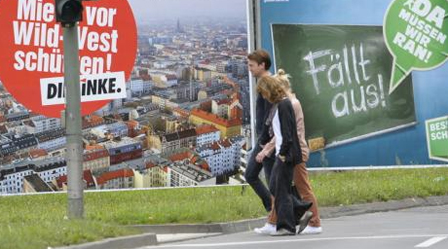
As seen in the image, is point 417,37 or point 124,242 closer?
point 124,242

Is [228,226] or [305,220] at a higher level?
[305,220]

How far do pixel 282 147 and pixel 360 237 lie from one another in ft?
4.07

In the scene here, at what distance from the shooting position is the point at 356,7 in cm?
1978

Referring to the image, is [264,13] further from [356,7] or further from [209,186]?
[209,186]

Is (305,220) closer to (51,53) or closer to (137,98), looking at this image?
(137,98)

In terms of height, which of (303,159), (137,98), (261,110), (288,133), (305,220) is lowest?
(305,220)

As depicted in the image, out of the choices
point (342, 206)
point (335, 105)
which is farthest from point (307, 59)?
point (342, 206)

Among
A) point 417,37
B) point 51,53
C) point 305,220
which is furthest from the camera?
point 417,37

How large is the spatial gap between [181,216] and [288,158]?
6.24 feet

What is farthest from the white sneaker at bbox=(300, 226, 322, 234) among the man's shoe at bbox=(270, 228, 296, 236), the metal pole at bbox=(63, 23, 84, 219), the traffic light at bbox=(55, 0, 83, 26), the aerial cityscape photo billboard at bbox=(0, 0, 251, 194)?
the aerial cityscape photo billboard at bbox=(0, 0, 251, 194)

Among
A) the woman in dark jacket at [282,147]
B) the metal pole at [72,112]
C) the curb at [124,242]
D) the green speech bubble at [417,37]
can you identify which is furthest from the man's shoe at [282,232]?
the green speech bubble at [417,37]

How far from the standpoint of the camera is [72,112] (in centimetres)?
1354

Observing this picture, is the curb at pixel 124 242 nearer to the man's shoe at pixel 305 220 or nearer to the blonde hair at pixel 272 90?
the man's shoe at pixel 305 220

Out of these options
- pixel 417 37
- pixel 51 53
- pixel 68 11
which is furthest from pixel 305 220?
pixel 417 37
